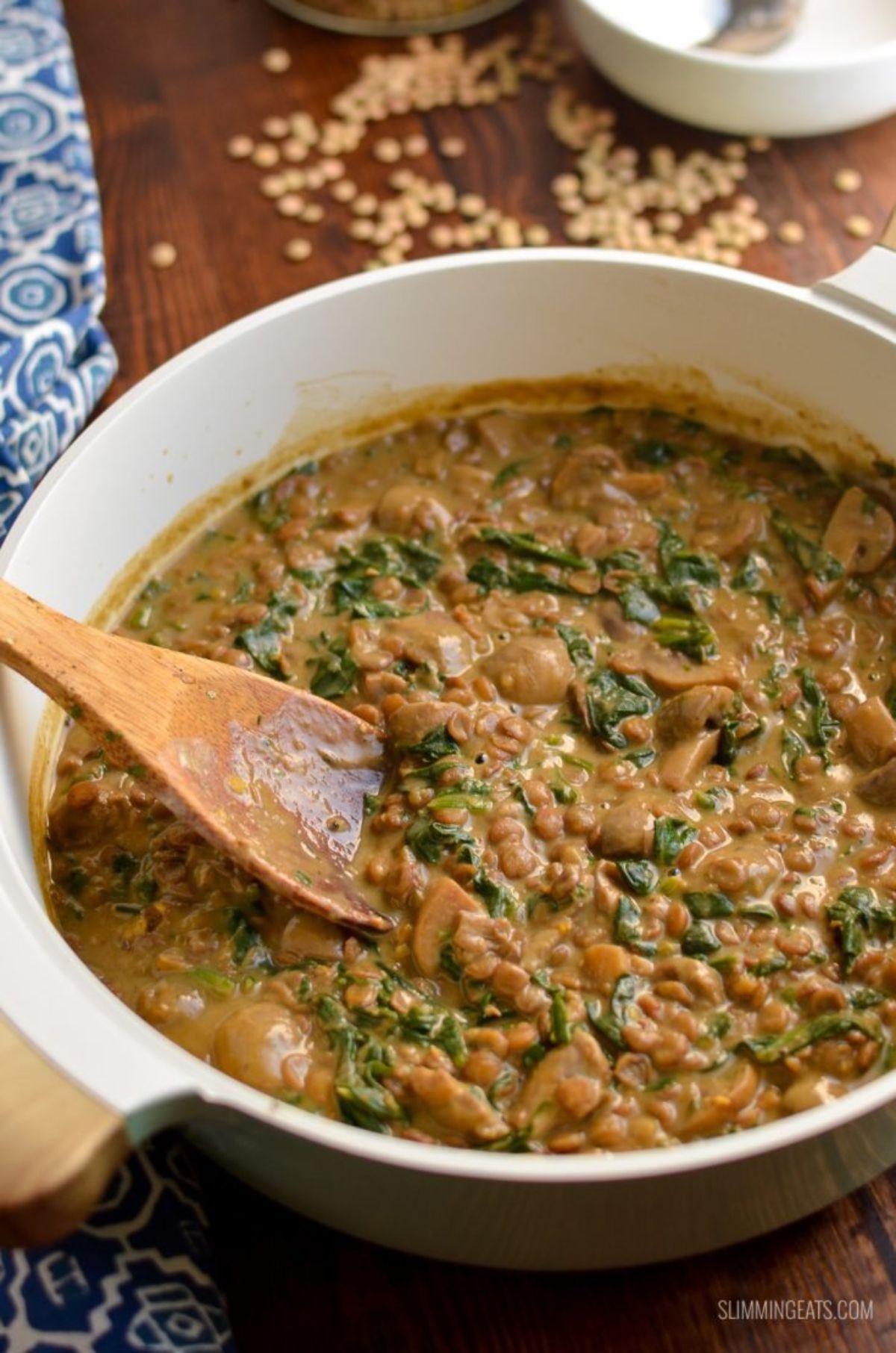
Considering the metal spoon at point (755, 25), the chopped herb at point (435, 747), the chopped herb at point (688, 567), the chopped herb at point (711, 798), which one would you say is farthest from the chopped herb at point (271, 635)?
the metal spoon at point (755, 25)

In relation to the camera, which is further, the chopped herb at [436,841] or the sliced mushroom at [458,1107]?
the chopped herb at [436,841]

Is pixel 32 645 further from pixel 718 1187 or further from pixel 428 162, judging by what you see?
pixel 428 162

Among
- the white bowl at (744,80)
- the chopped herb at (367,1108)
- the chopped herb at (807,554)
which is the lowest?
the chopped herb at (367,1108)

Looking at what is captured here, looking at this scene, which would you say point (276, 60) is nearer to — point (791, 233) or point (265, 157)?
point (265, 157)

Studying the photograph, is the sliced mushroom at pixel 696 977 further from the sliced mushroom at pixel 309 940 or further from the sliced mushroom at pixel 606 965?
the sliced mushroom at pixel 309 940

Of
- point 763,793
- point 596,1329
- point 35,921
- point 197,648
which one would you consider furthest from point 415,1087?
point 197,648

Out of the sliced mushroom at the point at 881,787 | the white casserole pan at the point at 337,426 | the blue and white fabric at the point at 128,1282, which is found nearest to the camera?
the white casserole pan at the point at 337,426

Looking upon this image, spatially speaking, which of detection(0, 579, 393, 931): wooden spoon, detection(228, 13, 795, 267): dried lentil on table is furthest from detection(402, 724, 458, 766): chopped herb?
detection(228, 13, 795, 267): dried lentil on table

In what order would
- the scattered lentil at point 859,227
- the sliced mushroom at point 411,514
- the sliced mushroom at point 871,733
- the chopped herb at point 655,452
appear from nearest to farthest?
the sliced mushroom at point 871,733
the sliced mushroom at point 411,514
the chopped herb at point 655,452
the scattered lentil at point 859,227
